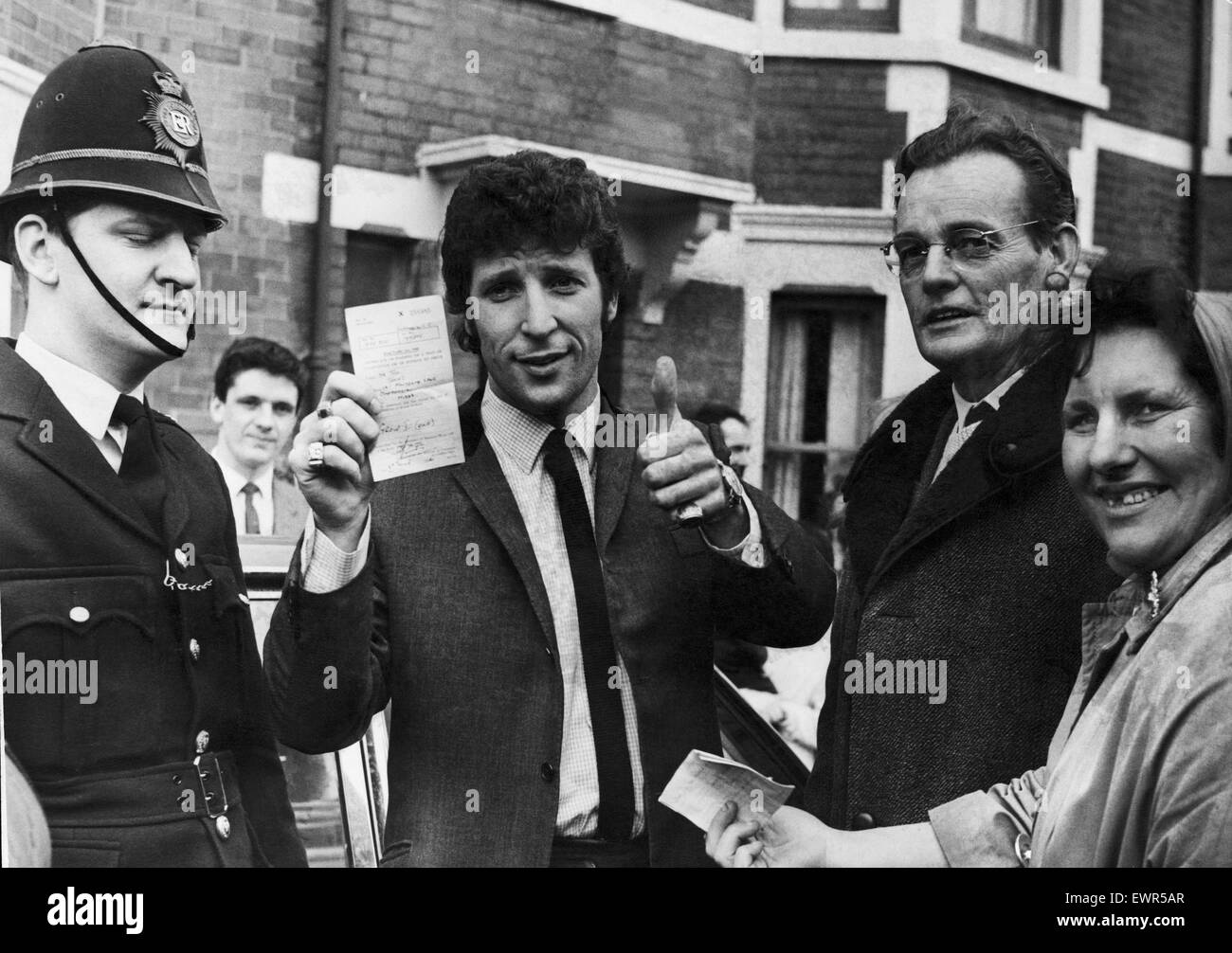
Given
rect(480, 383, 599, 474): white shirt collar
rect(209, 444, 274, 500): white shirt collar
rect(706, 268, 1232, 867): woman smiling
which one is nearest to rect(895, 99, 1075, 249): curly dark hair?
rect(706, 268, 1232, 867): woman smiling

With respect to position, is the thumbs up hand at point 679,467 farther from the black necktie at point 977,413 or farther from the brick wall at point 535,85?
the brick wall at point 535,85

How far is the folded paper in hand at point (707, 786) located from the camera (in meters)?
2.41

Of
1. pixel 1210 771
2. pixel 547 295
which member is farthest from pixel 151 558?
pixel 1210 771

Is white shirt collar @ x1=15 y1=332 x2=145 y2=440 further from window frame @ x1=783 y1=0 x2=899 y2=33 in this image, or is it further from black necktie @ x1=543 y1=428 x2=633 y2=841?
window frame @ x1=783 y1=0 x2=899 y2=33

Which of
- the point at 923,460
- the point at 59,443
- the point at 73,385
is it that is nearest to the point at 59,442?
the point at 59,443

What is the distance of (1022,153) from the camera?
2633 millimetres

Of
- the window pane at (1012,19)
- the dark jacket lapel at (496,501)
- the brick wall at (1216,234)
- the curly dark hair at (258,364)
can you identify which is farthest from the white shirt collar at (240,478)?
the brick wall at (1216,234)

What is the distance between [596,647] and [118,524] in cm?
80

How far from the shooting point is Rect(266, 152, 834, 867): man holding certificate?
246 cm

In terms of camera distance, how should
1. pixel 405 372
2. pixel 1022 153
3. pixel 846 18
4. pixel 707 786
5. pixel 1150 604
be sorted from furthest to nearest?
pixel 846 18 < pixel 1022 153 < pixel 405 372 < pixel 707 786 < pixel 1150 604

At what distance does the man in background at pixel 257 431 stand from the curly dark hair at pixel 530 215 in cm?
38

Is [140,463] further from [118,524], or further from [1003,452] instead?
[1003,452]

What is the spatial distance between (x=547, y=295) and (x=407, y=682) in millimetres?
676
